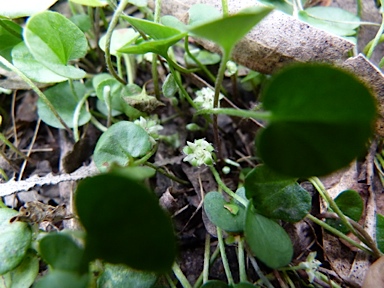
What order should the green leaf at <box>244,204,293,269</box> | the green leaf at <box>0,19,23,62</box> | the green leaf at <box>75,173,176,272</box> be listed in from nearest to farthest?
the green leaf at <box>75,173,176,272</box>, the green leaf at <box>244,204,293,269</box>, the green leaf at <box>0,19,23,62</box>

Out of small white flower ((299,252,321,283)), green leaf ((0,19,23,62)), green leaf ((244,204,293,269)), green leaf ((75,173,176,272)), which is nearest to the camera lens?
green leaf ((75,173,176,272))

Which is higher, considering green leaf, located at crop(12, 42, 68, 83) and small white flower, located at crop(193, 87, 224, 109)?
green leaf, located at crop(12, 42, 68, 83)

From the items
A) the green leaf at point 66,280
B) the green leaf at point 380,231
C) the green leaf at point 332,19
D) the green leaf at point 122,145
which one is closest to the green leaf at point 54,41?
the green leaf at point 122,145

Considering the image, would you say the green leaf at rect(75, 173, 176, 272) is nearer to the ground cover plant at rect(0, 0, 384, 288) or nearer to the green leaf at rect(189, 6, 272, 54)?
the ground cover plant at rect(0, 0, 384, 288)

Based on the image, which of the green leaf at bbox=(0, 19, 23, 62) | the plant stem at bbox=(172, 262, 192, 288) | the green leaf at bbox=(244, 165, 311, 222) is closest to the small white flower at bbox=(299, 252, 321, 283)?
the green leaf at bbox=(244, 165, 311, 222)

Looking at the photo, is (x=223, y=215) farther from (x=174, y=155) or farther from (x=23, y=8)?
(x=23, y=8)

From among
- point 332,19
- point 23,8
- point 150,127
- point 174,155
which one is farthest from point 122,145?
point 332,19
